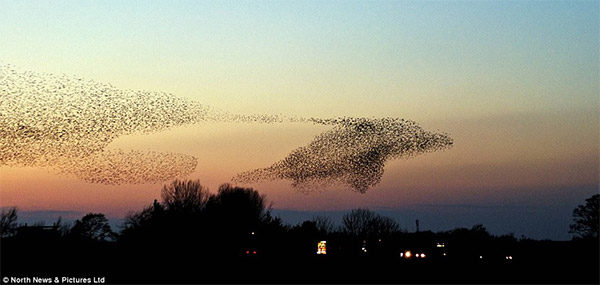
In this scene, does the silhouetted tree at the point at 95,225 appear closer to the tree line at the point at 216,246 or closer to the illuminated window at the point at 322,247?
the tree line at the point at 216,246

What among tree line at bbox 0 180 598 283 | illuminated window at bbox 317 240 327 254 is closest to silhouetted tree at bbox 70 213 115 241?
tree line at bbox 0 180 598 283

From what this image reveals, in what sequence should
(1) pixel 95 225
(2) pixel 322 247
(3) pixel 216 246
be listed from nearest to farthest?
(3) pixel 216 246 → (2) pixel 322 247 → (1) pixel 95 225

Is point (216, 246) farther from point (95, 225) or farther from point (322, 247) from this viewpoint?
point (95, 225)

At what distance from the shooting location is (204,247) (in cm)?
8081

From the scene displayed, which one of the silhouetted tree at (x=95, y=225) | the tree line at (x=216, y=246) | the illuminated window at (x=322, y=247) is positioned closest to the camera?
the tree line at (x=216, y=246)

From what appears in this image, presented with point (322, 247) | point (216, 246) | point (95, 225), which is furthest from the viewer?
point (95, 225)

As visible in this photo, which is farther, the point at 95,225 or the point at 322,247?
the point at 95,225

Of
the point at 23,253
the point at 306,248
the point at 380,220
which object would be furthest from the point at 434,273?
the point at 380,220

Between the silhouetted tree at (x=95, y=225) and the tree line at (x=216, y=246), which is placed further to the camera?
the silhouetted tree at (x=95, y=225)

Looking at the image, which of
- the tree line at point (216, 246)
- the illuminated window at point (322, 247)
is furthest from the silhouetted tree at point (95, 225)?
the illuminated window at point (322, 247)

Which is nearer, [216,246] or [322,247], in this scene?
[216,246]

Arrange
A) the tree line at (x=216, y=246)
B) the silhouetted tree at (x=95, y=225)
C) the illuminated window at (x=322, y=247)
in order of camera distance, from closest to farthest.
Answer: the tree line at (x=216, y=246)
the illuminated window at (x=322, y=247)
the silhouetted tree at (x=95, y=225)

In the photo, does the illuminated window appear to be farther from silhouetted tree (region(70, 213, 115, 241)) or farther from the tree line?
silhouetted tree (region(70, 213, 115, 241))

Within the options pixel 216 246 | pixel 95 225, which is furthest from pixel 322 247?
pixel 95 225
